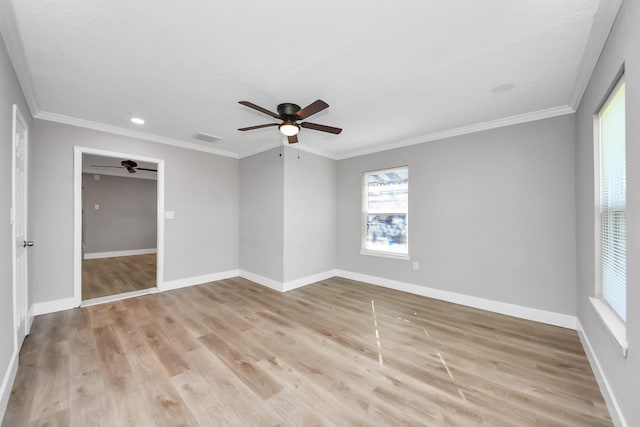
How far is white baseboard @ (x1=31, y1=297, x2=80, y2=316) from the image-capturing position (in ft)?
10.4

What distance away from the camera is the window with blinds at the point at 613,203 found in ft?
5.58

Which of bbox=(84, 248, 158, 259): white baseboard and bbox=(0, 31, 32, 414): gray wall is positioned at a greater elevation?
bbox=(0, 31, 32, 414): gray wall

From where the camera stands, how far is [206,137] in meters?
4.12

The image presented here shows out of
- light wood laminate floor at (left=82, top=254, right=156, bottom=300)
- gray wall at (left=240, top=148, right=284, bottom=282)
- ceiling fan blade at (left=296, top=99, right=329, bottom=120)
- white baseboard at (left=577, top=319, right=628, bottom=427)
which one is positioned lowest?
light wood laminate floor at (left=82, top=254, right=156, bottom=300)

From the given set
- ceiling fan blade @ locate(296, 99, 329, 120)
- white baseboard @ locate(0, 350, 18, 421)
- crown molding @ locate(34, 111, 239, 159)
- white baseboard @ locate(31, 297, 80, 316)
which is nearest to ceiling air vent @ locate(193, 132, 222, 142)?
crown molding @ locate(34, 111, 239, 159)

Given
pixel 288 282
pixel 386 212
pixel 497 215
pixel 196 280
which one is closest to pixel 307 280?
pixel 288 282

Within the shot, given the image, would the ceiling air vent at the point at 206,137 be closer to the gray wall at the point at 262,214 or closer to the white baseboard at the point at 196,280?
the gray wall at the point at 262,214

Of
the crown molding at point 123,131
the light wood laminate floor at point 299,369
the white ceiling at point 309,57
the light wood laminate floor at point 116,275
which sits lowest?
the light wood laminate floor at point 299,369

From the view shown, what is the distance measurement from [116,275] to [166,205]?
231 cm

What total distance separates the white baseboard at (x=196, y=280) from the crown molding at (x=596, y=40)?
539 centimetres

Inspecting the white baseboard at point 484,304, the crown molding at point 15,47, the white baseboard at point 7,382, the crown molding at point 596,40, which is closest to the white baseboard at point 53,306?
the white baseboard at point 7,382

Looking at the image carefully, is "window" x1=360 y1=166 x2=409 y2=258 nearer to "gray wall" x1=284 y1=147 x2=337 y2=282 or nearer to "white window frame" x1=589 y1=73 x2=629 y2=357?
"gray wall" x1=284 y1=147 x2=337 y2=282

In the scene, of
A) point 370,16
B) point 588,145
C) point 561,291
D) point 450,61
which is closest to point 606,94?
point 588,145

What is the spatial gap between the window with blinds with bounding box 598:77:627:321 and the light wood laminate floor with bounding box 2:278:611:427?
0.74 m
